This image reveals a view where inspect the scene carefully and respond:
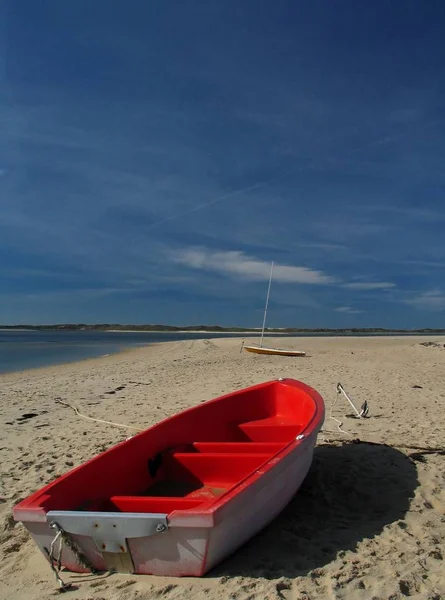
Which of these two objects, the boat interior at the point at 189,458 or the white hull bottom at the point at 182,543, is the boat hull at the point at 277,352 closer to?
the boat interior at the point at 189,458

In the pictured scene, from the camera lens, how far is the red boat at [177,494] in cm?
295

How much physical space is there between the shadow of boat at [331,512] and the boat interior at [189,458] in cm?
52

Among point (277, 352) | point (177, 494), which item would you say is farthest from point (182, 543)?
point (277, 352)

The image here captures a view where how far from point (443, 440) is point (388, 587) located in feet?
12.7

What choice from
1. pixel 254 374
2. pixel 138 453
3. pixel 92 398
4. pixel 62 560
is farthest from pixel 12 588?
pixel 254 374

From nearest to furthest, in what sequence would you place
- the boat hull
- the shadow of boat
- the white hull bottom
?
the white hull bottom → the shadow of boat → the boat hull

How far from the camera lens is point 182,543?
2.97 metres

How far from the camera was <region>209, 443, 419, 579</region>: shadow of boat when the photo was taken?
3.29 metres

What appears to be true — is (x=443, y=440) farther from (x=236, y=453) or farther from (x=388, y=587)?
(x=388, y=587)

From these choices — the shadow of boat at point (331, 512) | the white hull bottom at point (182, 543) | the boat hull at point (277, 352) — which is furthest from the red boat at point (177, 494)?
the boat hull at point (277, 352)

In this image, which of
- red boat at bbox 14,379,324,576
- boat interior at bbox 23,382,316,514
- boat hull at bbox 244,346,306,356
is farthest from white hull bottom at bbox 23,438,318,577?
boat hull at bbox 244,346,306,356

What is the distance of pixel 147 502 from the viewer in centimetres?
356

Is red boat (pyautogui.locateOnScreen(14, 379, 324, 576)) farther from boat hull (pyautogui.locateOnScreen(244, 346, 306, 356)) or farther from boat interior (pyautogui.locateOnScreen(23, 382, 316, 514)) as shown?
boat hull (pyautogui.locateOnScreen(244, 346, 306, 356))

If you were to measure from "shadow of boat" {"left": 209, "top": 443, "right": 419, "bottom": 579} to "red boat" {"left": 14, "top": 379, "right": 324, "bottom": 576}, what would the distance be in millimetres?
182
